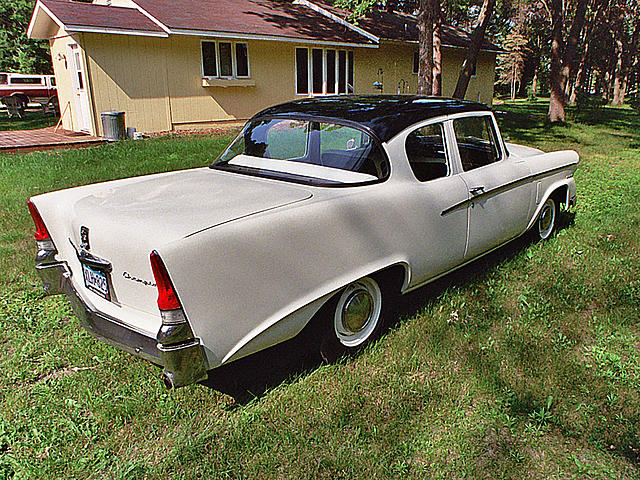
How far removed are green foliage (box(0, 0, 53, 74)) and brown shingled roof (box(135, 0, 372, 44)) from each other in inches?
599

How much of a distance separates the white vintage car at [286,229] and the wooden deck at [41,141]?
1017cm

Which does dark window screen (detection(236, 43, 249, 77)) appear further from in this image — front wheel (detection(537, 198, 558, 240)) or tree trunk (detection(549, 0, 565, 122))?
front wheel (detection(537, 198, 558, 240))

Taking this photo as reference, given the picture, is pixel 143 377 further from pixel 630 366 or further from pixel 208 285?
pixel 630 366

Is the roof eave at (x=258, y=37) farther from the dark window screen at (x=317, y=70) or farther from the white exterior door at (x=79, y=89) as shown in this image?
the white exterior door at (x=79, y=89)

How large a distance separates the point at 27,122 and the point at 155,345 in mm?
20173

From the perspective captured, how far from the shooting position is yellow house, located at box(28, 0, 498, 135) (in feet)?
46.4

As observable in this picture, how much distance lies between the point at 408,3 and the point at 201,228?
135 feet

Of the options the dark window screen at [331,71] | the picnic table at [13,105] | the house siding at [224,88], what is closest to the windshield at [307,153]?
the house siding at [224,88]

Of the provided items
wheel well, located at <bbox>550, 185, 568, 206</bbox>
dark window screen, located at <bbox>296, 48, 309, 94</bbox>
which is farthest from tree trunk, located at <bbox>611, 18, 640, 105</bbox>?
wheel well, located at <bbox>550, 185, 568, 206</bbox>

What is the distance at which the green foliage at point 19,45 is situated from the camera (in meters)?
28.3

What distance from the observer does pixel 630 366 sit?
11.4 ft

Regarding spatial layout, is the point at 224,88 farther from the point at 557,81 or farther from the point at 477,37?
the point at 557,81

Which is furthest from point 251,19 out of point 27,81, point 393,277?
point 393,277

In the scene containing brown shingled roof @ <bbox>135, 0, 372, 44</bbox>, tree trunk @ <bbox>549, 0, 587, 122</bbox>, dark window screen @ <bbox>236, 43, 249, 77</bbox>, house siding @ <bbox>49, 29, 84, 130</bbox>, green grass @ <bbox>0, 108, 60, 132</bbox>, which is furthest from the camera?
green grass @ <bbox>0, 108, 60, 132</bbox>
